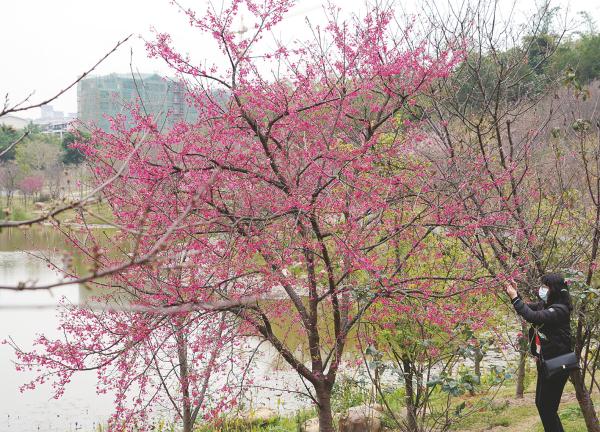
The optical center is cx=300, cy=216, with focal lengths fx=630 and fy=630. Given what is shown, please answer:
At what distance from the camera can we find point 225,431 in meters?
7.18

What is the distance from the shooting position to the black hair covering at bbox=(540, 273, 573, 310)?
12.9 ft

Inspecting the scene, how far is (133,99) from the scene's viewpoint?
4.73m

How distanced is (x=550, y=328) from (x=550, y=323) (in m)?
0.06

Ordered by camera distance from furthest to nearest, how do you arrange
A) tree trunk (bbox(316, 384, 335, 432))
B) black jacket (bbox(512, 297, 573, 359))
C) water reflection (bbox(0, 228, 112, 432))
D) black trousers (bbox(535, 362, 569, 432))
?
water reflection (bbox(0, 228, 112, 432)), tree trunk (bbox(316, 384, 335, 432)), black trousers (bbox(535, 362, 569, 432)), black jacket (bbox(512, 297, 573, 359))

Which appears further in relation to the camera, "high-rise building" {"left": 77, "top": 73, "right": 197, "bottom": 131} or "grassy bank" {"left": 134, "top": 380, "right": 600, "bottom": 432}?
"grassy bank" {"left": 134, "top": 380, "right": 600, "bottom": 432}

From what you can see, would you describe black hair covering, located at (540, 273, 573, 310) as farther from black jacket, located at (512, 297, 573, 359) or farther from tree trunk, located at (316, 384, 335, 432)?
tree trunk, located at (316, 384, 335, 432)

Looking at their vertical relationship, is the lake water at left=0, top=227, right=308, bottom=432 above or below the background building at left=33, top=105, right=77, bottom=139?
below

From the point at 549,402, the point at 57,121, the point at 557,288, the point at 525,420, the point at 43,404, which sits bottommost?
the point at 525,420

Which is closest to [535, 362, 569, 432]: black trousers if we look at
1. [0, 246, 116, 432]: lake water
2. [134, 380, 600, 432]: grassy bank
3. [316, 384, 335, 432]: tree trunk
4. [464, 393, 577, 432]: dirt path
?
[316, 384, 335, 432]: tree trunk

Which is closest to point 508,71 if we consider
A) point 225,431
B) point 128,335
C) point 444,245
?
point 444,245

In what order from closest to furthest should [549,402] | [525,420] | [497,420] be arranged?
[549,402], [525,420], [497,420]

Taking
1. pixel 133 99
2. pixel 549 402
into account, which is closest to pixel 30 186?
pixel 133 99

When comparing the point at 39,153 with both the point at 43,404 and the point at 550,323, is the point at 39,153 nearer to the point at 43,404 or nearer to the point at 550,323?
the point at 43,404

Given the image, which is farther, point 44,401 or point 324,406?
point 44,401
